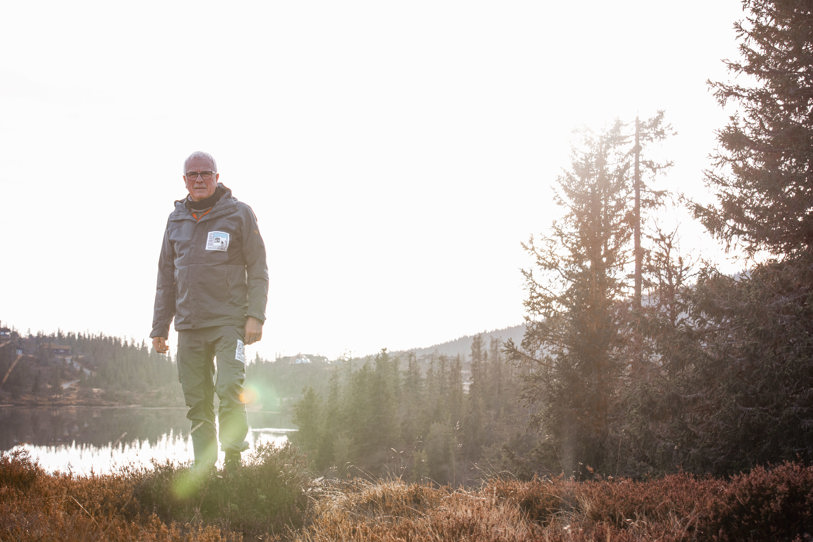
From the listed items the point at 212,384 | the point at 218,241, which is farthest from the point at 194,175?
the point at 212,384

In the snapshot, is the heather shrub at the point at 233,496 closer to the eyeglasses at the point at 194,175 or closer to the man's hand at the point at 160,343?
the man's hand at the point at 160,343

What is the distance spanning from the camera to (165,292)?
516 cm

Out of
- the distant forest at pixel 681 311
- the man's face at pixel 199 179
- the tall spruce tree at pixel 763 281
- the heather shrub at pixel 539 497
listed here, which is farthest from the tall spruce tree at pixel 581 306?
the man's face at pixel 199 179

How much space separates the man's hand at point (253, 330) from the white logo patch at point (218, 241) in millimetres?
717

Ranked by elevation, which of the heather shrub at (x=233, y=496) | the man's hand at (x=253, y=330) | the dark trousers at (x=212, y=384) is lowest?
the heather shrub at (x=233, y=496)

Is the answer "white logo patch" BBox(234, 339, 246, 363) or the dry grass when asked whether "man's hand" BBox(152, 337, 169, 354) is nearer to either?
"white logo patch" BBox(234, 339, 246, 363)

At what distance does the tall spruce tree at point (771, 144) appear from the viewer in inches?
336

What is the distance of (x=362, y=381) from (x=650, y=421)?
1663 inches

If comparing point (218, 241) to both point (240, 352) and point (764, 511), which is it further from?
point (764, 511)

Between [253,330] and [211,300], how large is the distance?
48 centimetres

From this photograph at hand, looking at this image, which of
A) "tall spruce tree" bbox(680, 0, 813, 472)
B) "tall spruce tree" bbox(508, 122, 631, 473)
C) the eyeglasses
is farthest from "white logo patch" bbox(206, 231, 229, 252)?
"tall spruce tree" bbox(508, 122, 631, 473)

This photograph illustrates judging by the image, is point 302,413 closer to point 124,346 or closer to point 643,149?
point 643,149

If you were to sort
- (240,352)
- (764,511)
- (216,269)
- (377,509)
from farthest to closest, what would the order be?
(216,269), (240,352), (377,509), (764,511)

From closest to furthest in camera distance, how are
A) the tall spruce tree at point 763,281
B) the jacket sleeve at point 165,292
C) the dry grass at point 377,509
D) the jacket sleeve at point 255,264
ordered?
the dry grass at point 377,509, the jacket sleeve at point 255,264, the jacket sleeve at point 165,292, the tall spruce tree at point 763,281
